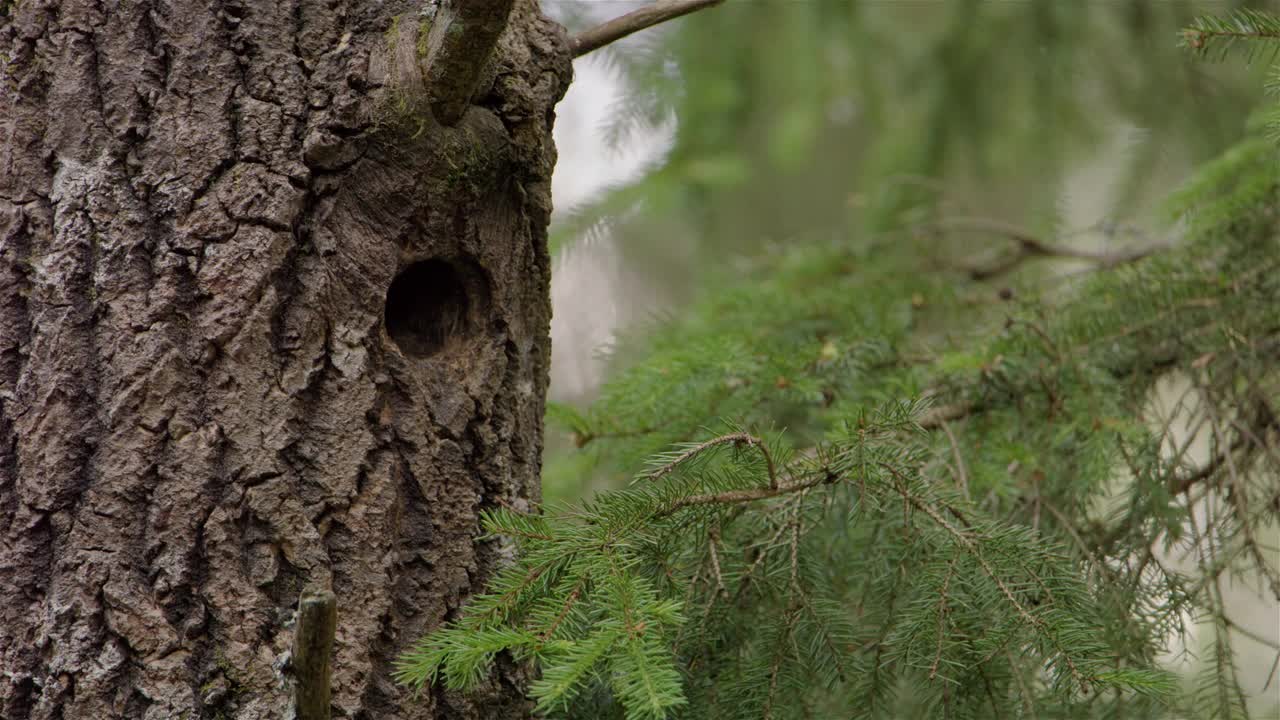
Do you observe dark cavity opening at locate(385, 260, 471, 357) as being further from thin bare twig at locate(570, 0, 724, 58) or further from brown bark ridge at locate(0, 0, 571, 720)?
thin bare twig at locate(570, 0, 724, 58)

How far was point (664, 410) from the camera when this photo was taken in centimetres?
202

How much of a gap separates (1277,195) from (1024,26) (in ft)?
5.53

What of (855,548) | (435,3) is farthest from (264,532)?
(855,548)

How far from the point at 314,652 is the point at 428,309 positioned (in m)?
0.60

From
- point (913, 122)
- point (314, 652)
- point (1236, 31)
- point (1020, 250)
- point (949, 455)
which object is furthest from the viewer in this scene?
point (913, 122)

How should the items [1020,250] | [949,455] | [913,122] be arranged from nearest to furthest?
[949,455]
[1020,250]
[913,122]

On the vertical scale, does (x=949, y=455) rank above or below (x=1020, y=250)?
below

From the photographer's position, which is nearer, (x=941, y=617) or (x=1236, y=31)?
(x=941, y=617)

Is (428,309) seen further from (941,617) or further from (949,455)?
(949,455)

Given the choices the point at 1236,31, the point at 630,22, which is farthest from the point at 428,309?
the point at 1236,31

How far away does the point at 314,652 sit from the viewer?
1131 millimetres

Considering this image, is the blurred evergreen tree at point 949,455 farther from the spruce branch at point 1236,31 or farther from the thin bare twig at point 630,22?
the thin bare twig at point 630,22

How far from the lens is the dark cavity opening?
5.05 feet

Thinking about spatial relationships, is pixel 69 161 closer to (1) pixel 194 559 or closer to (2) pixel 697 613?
(1) pixel 194 559
